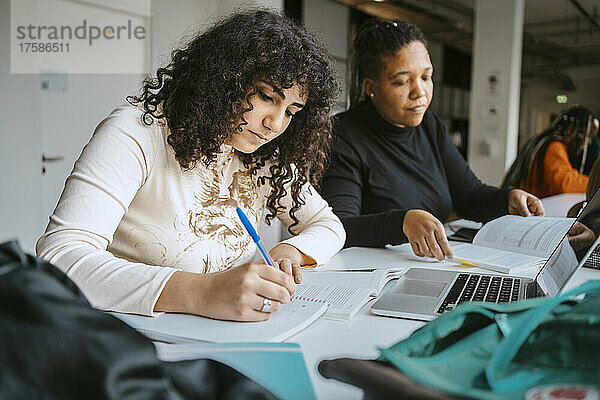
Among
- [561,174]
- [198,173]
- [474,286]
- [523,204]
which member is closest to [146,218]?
[198,173]

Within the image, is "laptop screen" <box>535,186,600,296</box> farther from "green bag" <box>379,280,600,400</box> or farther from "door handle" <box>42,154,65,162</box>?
"door handle" <box>42,154,65,162</box>

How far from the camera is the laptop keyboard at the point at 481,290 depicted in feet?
2.98

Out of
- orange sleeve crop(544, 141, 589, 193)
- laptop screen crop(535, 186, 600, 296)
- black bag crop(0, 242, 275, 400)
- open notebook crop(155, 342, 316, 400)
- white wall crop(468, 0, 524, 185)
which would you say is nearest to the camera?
black bag crop(0, 242, 275, 400)

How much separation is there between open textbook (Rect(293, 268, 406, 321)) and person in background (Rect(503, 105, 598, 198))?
2069mm

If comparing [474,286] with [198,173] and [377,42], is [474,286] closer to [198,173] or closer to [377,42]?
[198,173]

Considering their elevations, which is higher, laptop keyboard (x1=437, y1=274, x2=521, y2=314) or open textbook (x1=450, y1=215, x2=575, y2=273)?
open textbook (x1=450, y1=215, x2=575, y2=273)

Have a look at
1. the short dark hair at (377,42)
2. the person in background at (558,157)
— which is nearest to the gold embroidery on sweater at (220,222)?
the short dark hair at (377,42)

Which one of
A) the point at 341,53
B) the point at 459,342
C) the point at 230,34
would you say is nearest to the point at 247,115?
the point at 230,34

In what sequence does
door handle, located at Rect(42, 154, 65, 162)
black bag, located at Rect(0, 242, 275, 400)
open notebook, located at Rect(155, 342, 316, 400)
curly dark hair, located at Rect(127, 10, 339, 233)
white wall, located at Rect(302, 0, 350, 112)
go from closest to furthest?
black bag, located at Rect(0, 242, 275, 400) → open notebook, located at Rect(155, 342, 316, 400) → curly dark hair, located at Rect(127, 10, 339, 233) → door handle, located at Rect(42, 154, 65, 162) → white wall, located at Rect(302, 0, 350, 112)

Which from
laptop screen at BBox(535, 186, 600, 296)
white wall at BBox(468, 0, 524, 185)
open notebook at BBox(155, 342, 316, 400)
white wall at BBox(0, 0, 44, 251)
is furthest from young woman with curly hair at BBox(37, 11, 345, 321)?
white wall at BBox(468, 0, 524, 185)

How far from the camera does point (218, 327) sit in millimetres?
750

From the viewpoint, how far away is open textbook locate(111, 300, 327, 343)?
2.35 ft

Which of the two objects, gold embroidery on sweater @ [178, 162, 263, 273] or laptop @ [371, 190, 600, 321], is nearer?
laptop @ [371, 190, 600, 321]

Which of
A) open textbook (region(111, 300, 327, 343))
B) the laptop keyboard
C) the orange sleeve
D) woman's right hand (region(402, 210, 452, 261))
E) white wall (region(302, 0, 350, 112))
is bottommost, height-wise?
open textbook (region(111, 300, 327, 343))
